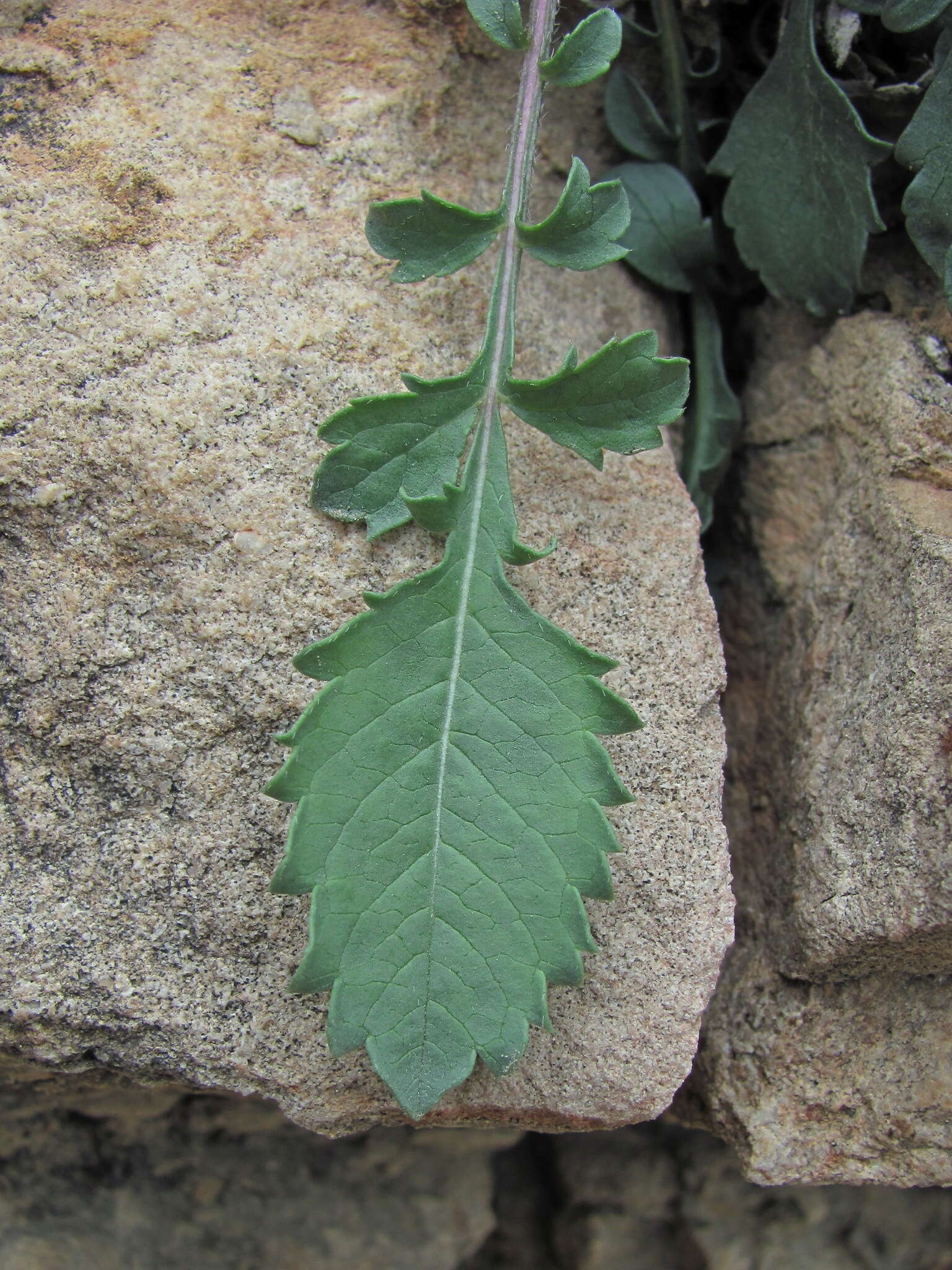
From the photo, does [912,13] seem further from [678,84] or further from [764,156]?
[678,84]

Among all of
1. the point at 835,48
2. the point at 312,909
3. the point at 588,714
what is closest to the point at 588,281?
the point at 835,48

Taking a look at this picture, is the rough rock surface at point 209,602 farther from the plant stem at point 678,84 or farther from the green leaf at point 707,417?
the plant stem at point 678,84

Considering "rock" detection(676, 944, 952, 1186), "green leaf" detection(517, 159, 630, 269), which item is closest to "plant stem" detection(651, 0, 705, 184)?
"green leaf" detection(517, 159, 630, 269)

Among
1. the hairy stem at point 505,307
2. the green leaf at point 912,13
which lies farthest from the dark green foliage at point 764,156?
the hairy stem at point 505,307

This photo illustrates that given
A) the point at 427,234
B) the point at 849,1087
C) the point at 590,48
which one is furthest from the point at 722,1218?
the point at 590,48

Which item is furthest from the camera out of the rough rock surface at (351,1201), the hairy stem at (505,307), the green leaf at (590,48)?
the rough rock surface at (351,1201)
